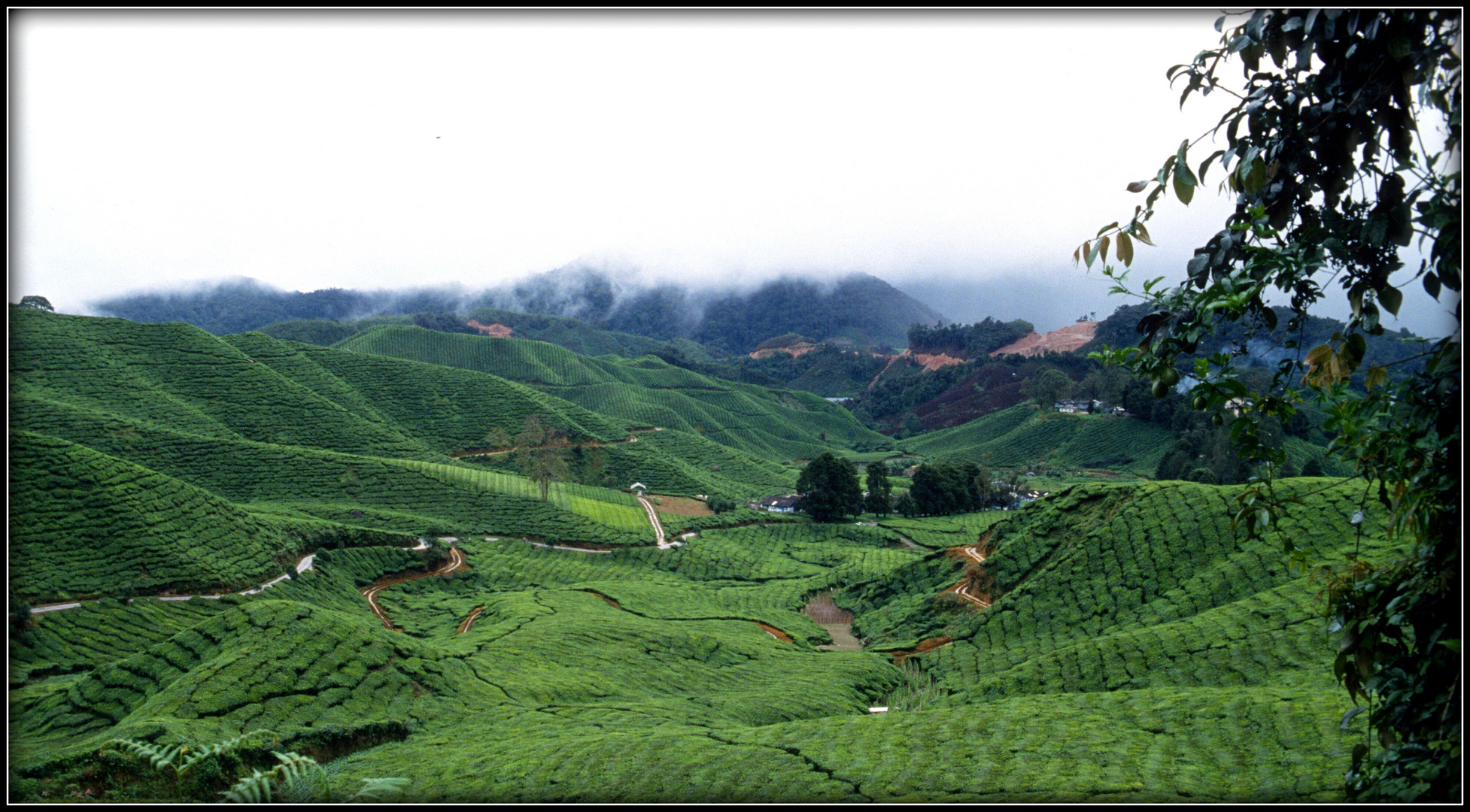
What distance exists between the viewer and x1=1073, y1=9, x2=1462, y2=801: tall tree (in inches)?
148

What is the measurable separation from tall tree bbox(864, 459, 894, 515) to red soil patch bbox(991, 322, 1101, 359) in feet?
287

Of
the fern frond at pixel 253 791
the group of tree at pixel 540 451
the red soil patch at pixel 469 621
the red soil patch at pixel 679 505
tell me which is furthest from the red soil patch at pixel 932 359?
the fern frond at pixel 253 791

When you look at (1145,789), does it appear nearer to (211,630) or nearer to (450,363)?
(211,630)

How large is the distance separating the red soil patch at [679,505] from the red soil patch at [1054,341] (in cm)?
9501

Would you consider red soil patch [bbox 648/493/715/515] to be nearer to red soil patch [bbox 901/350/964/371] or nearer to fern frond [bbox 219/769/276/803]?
fern frond [bbox 219/769/276/803]

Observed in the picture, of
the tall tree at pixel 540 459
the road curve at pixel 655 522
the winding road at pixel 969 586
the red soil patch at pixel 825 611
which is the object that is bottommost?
the red soil patch at pixel 825 611

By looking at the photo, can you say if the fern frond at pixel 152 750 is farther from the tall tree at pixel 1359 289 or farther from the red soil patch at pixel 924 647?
the red soil patch at pixel 924 647

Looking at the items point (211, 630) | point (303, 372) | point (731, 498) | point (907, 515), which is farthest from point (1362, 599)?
point (303, 372)

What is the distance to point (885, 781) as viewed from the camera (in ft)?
31.9

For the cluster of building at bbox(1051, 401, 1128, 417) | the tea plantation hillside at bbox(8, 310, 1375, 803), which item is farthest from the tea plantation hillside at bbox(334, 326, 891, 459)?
the tea plantation hillside at bbox(8, 310, 1375, 803)

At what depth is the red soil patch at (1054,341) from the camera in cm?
14152

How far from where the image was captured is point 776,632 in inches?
1169

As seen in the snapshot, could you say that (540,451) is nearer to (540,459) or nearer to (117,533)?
(540,459)

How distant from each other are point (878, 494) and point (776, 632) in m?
33.1
